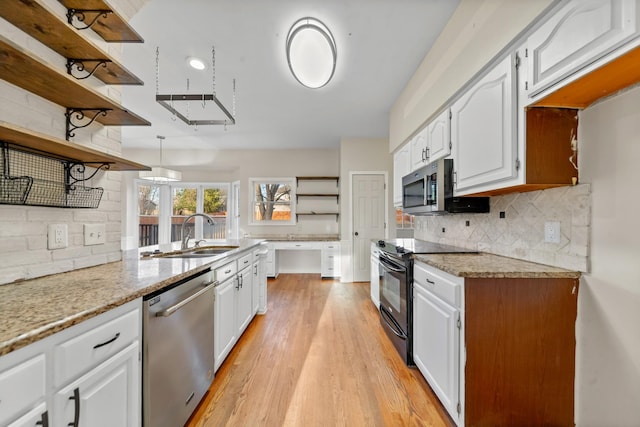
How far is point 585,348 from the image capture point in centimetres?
126

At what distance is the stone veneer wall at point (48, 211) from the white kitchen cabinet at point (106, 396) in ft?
2.04

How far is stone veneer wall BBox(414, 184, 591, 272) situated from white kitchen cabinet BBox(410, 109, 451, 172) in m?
0.57

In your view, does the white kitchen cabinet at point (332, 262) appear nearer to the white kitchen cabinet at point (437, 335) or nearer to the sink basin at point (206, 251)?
the sink basin at point (206, 251)

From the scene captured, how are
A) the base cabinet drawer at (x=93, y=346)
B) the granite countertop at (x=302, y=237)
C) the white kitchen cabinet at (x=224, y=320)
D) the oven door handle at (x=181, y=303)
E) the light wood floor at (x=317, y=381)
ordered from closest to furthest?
1. the base cabinet drawer at (x=93, y=346)
2. the oven door handle at (x=181, y=303)
3. the light wood floor at (x=317, y=381)
4. the white kitchen cabinet at (x=224, y=320)
5. the granite countertop at (x=302, y=237)

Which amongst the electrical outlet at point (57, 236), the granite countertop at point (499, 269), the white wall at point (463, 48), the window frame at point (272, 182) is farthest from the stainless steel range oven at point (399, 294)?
the window frame at point (272, 182)

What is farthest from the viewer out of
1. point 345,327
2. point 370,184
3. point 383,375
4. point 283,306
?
point 370,184

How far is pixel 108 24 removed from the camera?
4.39ft

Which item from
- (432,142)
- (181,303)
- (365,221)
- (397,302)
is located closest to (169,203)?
(365,221)

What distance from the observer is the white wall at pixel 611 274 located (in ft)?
3.59

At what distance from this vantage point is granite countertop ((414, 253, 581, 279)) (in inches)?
50.8

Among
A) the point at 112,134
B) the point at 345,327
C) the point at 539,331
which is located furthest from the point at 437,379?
the point at 112,134

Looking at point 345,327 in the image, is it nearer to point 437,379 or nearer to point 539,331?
point 437,379

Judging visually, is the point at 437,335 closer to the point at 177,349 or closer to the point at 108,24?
the point at 177,349

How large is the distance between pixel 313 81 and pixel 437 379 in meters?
2.26
